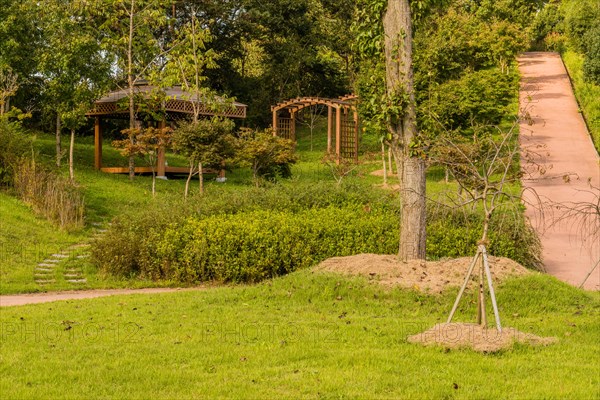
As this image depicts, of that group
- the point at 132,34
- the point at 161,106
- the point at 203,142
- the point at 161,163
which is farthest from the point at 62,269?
the point at 132,34

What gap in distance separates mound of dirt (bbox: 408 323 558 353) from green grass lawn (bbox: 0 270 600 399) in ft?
0.39

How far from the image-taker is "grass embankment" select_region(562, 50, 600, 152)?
96.8ft

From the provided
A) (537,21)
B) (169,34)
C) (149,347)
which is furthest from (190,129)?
A: (537,21)

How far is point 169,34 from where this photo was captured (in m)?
34.5

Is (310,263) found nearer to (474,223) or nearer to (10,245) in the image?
(474,223)

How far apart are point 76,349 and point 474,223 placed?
28.7 ft

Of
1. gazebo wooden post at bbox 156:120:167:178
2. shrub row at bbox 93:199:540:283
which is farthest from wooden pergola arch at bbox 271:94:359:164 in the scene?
shrub row at bbox 93:199:540:283

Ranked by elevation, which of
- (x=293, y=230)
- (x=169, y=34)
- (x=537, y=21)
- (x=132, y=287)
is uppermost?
(x=537, y=21)

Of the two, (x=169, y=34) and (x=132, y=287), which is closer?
(x=132, y=287)

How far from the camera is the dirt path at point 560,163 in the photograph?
45.9 ft

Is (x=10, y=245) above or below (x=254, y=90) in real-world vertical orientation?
below

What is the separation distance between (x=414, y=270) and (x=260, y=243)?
3082 millimetres

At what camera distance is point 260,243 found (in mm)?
12305

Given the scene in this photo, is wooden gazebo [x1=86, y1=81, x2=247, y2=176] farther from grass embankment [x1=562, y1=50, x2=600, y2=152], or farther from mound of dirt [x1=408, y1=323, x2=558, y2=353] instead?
mound of dirt [x1=408, y1=323, x2=558, y2=353]
